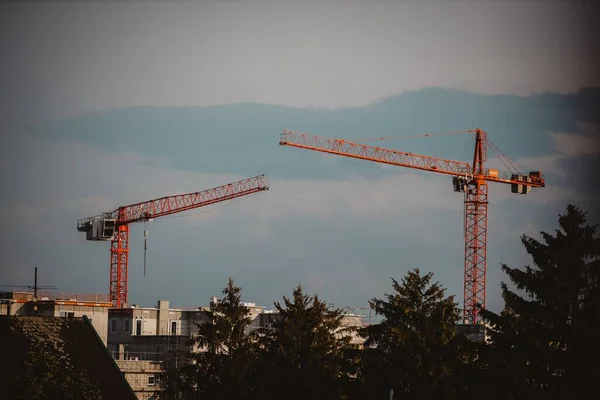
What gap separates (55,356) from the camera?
78625 millimetres

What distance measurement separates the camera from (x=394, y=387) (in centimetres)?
7819

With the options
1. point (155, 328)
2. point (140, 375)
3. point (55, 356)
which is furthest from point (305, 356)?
point (155, 328)

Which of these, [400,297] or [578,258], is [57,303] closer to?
[400,297]

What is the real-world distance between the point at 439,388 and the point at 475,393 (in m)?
7.63

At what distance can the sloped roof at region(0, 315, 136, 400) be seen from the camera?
251 ft

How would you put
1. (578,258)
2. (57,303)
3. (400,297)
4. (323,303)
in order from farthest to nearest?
(57,303) < (323,303) < (400,297) < (578,258)

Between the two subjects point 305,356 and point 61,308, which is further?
point 61,308

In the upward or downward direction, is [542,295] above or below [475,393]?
above

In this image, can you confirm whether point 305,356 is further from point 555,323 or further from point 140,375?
point 140,375

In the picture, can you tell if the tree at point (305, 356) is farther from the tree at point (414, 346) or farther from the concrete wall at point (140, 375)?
the concrete wall at point (140, 375)

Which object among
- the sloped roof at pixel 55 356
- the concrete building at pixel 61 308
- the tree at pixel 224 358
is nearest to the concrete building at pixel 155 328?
the concrete building at pixel 61 308

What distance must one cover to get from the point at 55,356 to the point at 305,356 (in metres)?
16.3

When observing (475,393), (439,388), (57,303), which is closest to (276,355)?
(439,388)

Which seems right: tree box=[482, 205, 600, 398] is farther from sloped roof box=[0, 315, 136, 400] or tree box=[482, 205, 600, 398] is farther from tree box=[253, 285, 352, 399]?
sloped roof box=[0, 315, 136, 400]
